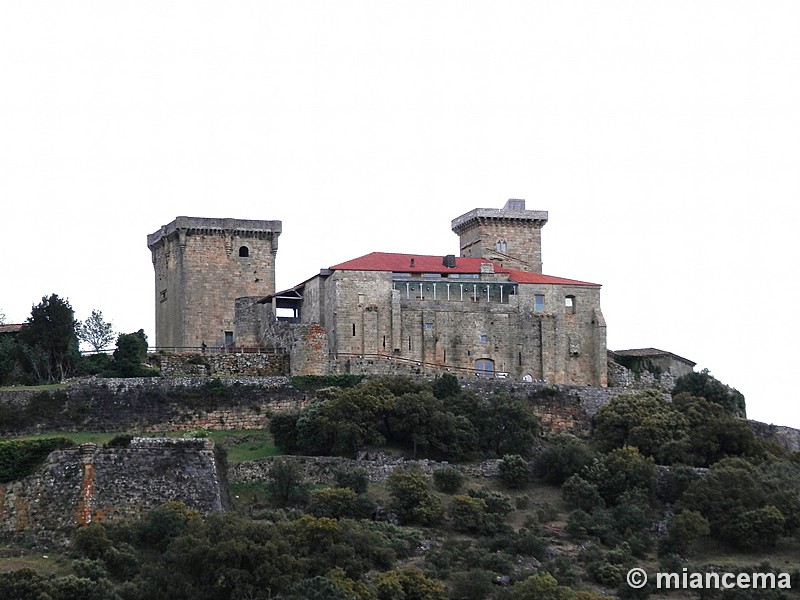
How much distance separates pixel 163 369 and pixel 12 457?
15968 mm

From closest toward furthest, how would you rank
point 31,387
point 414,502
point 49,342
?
point 414,502
point 31,387
point 49,342

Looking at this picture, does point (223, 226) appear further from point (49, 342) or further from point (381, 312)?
point (49, 342)

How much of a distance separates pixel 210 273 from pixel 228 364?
812 cm

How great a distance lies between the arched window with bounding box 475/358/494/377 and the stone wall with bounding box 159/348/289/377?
8003 mm

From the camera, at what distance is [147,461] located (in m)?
65.6

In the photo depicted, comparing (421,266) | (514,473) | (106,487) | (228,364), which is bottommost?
(106,487)

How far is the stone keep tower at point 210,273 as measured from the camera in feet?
287

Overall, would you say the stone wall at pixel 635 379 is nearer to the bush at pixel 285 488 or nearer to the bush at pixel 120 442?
the bush at pixel 285 488

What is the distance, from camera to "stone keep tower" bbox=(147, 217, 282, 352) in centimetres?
8756

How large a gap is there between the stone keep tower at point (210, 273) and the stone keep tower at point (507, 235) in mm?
9285

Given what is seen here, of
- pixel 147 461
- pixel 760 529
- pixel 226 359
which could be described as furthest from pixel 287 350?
pixel 760 529

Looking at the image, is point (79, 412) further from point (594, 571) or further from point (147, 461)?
point (594, 571)

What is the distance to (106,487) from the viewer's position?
64438mm

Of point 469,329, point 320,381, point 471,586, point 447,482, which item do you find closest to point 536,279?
point 469,329
